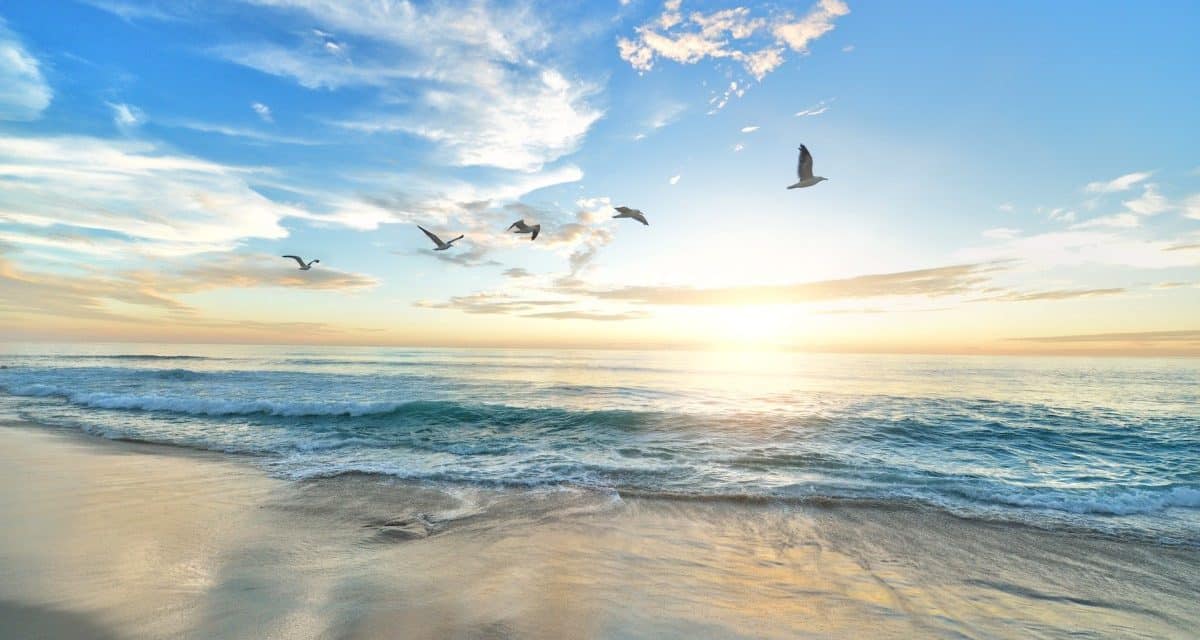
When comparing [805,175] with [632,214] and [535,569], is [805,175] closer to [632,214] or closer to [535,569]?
[632,214]

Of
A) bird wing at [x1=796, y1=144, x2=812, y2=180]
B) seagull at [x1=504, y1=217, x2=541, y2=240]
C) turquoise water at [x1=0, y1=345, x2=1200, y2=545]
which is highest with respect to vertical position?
bird wing at [x1=796, y1=144, x2=812, y2=180]

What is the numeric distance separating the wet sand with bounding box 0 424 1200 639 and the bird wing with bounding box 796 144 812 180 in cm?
554

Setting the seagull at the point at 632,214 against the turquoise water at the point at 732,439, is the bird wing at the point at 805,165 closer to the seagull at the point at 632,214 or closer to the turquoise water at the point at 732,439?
the seagull at the point at 632,214

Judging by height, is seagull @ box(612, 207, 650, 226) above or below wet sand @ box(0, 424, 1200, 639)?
above

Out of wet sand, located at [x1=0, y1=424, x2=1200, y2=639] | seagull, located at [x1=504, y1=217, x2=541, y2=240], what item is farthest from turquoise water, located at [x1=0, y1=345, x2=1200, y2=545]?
seagull, located at [x1=504, y1=217, x2=541, y2=240]

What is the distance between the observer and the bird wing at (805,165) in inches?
335

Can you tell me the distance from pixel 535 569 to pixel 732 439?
940 centimetres

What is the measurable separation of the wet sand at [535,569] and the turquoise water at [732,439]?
137 centimetres

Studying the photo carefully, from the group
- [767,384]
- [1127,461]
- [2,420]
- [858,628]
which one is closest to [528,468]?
[858,628]

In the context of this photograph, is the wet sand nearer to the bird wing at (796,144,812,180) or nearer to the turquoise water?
the turquoise water

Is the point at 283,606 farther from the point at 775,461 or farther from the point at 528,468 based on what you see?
the point at 775,461

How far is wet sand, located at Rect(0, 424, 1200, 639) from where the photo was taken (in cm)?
445

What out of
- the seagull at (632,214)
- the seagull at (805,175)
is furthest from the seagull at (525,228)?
the seagull at (805,175)

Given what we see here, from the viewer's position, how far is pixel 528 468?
35.2 feet
